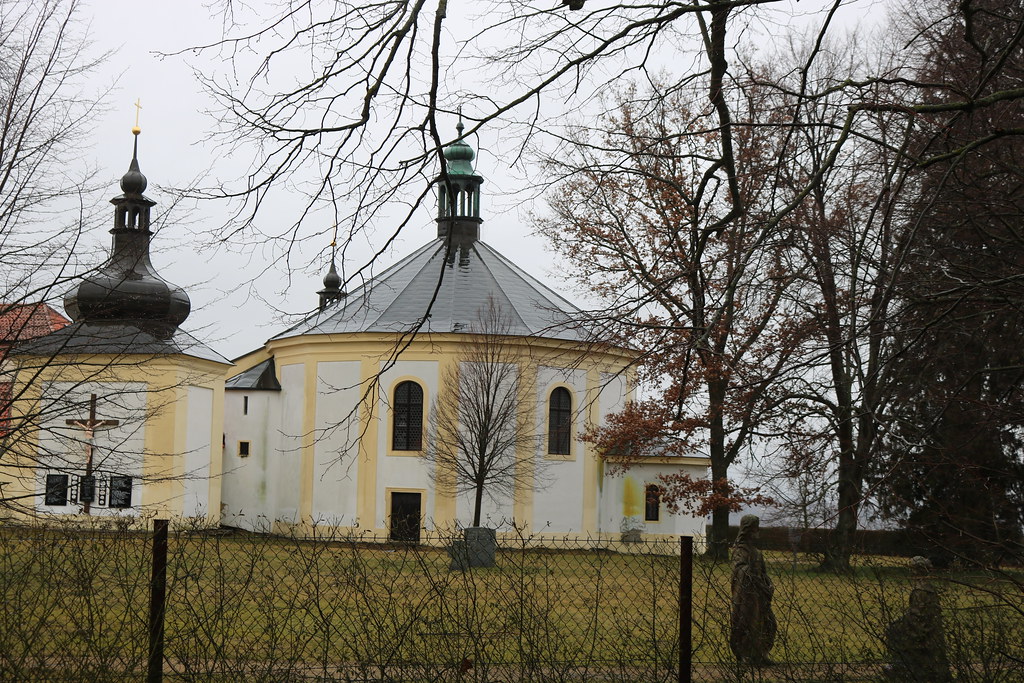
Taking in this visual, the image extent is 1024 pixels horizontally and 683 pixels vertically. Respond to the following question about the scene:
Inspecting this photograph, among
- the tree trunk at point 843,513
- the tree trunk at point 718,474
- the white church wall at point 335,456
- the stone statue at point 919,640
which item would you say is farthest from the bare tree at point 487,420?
the stone statue at point 919,640

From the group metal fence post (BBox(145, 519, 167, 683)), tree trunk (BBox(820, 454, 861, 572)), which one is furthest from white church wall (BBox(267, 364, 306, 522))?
metal fence post (BBox(145, 519, 167, 683))

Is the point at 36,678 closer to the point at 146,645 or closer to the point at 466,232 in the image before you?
the point at 146,645

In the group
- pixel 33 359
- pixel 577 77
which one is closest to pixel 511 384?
pixel 33 359

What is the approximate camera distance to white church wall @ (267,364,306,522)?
33406 millimetres

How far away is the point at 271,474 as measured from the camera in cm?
3494

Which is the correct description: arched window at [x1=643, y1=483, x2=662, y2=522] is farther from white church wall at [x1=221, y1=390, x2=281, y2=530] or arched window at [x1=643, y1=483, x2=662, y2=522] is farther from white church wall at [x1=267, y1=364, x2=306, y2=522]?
white church wall at [x1=221, y1=390, x2=281, y2=530]

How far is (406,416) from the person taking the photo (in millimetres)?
31812

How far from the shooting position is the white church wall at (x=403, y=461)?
31.1 meters

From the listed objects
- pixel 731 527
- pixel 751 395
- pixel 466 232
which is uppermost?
pixel 466 232

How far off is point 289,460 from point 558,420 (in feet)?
30.4

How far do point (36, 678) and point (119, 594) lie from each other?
0.75m

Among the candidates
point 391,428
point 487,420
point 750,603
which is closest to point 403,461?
point 391,428

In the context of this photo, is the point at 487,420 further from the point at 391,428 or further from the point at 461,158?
the point at 461,158

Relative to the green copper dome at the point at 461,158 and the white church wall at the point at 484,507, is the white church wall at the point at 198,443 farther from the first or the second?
the green copper dome at the point at 461,158
